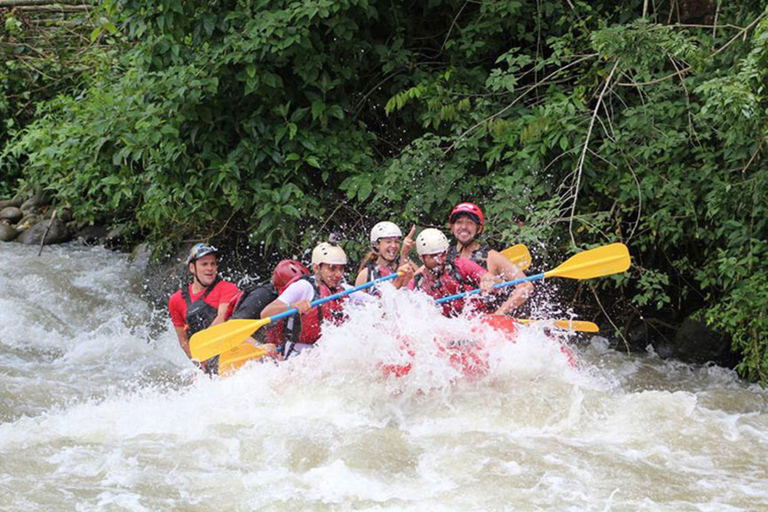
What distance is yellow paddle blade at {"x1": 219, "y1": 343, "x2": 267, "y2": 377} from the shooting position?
22.6 ft

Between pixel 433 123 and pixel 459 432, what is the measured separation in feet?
11.4

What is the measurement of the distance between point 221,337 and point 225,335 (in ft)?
0.09

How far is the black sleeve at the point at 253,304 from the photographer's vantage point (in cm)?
703

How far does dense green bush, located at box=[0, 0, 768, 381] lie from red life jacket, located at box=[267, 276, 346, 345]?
1435 mm

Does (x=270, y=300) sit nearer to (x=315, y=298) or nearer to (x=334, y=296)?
(x=315, y=298)

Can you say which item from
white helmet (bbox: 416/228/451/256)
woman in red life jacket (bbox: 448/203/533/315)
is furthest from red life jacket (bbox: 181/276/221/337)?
woman in red life jacket (bbox: 448/203/533/315)

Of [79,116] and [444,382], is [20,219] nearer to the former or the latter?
[79,116]

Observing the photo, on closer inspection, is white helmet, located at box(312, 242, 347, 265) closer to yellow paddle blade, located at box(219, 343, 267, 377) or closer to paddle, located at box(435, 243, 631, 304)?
yellow paddle blade, located at box(219, 343, 267, 377)

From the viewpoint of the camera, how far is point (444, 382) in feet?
20.8

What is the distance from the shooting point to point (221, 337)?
6.70 metres

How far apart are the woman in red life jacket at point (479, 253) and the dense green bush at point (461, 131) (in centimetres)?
36

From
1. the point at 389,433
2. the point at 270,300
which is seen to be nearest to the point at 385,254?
the point at 270,300

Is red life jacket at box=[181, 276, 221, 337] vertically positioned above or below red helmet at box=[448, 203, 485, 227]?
below

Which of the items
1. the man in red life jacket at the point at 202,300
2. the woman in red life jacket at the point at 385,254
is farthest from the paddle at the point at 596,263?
the man in red life jacket at the point at 202,300
